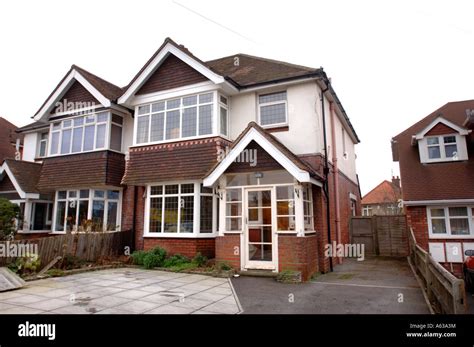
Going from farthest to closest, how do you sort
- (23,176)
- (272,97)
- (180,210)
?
(23,176), (272,97), (180,210)

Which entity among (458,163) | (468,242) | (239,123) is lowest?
(468,242)

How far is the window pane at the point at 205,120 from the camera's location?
1164 centimetres

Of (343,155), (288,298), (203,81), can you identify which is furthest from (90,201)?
(343,155)

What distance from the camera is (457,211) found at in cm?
1296

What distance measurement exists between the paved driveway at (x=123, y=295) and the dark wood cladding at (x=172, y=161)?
3.71 meters

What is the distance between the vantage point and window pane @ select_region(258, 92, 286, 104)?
1179 cm

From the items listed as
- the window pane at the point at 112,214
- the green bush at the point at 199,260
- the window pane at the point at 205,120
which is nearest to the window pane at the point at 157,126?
the window pane at the point at 205,120

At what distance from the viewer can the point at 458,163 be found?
45.3 feet

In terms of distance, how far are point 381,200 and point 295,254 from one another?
4064 cm

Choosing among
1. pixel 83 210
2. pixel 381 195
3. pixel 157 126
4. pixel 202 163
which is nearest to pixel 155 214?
pixel 202 163

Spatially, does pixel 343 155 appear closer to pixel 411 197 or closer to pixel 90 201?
pixel 411 197

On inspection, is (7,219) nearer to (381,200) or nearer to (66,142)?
(66,142)

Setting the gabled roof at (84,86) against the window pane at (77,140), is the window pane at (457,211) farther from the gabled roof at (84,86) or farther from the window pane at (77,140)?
the window pane at (77,140)

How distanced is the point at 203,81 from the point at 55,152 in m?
8.14
